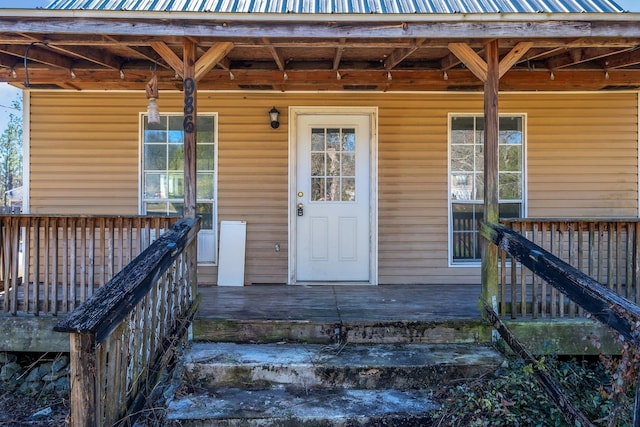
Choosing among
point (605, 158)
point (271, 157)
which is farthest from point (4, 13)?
point (605, 158)

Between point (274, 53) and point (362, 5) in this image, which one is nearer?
Answer: point (362, 5)

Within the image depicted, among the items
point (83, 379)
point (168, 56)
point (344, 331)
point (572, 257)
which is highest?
point (168, 56)

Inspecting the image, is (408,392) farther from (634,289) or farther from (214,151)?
(214,151)

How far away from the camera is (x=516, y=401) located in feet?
9.15

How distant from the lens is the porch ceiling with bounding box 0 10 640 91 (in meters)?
3.29

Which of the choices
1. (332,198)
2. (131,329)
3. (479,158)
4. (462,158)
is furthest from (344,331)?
(479,158)

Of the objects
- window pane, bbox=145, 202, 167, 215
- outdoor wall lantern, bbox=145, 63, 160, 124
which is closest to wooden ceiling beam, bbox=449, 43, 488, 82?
outdoor wall lantern, bbox=145, 63, 160, 124

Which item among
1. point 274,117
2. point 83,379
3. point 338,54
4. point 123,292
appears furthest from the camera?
point 274,117

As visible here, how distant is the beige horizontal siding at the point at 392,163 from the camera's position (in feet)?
17.4

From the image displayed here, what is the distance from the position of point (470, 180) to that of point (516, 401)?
3059 mm

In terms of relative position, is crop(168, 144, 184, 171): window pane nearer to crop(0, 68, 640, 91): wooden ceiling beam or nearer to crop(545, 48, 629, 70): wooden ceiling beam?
crop(0, 68, 640, 91): wooden ceiling beam

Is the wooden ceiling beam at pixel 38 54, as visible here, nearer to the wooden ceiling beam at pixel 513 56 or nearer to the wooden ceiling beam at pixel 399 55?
the wooden ceiling beam at pixel 399 55

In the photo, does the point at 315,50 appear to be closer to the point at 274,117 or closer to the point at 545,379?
the point at 274,117

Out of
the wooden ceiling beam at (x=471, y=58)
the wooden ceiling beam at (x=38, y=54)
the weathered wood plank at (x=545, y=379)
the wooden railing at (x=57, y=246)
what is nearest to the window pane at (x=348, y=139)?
the wooden ceiling beam at (x=471, y=58)
